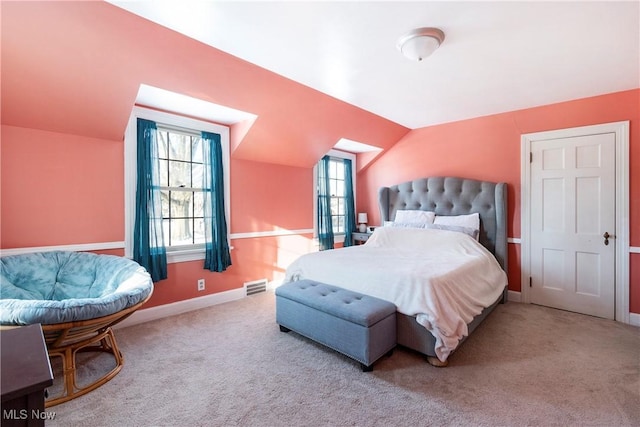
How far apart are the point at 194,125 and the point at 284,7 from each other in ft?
6.49

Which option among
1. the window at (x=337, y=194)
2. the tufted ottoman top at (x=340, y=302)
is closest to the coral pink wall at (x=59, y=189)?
the tufted ottoman top at (x=340, y=302)

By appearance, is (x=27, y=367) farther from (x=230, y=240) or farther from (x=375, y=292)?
(x=230, y=240)

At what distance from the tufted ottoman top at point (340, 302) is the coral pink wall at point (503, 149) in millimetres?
2428

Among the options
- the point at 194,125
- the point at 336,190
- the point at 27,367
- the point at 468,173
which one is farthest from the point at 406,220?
the point at 27,367

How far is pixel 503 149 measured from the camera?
12.0ft

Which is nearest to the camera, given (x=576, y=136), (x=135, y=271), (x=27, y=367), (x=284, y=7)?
(x=27, y=367)

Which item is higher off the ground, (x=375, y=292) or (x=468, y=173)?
(x=468, y=173)

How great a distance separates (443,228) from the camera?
365 centimetres

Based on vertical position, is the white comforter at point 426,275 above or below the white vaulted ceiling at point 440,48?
below

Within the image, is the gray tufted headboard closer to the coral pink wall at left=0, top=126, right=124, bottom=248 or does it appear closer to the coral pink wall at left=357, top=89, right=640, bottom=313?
the coral pink wall at left=357, top=89, right=640, bottom=313

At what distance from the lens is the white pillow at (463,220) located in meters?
3.62

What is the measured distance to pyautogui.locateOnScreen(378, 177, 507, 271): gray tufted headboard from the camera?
3.54 m

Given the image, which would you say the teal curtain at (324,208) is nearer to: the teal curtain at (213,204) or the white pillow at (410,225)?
the white pillow at (410,225)

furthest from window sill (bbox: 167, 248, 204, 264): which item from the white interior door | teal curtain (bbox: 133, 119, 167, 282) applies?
the white interior door
